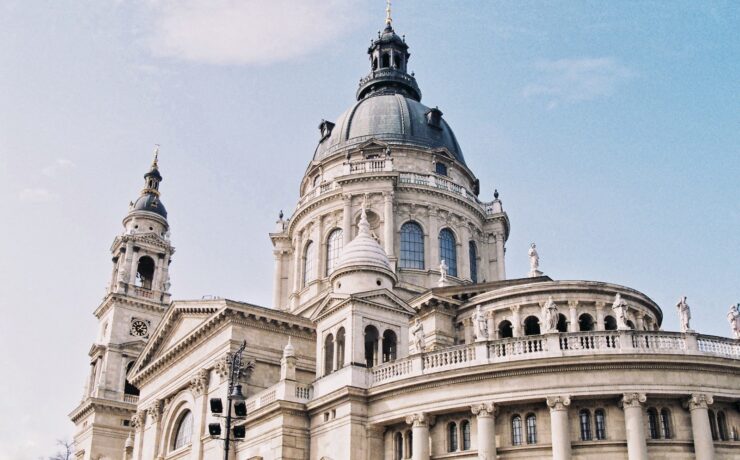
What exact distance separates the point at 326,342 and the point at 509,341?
383 inches

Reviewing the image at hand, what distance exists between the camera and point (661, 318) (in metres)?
42.3

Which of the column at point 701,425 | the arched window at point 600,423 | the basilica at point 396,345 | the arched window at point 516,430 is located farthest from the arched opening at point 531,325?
the column at point 701,425

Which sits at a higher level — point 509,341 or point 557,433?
point 509,341

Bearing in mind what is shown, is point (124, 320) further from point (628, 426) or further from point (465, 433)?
point (628, 426)

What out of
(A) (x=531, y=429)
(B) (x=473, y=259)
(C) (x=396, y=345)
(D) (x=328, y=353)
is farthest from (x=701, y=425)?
(B) (x=473, y=259)

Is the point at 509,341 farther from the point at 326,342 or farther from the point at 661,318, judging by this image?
the point at 661,318

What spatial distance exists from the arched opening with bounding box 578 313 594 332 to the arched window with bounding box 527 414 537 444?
9.36 metres

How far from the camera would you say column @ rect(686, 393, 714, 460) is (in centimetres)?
2853

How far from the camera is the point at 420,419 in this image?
1257 inches

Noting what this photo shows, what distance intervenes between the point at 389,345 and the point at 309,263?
21.8 metres

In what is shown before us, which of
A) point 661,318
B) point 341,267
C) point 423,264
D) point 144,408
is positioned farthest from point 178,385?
point 661,318

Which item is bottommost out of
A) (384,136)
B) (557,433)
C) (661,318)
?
(557,433)

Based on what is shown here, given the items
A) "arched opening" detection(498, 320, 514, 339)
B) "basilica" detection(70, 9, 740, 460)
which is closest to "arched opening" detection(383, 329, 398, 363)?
"basilica" detection(70, 9, 740, 460)

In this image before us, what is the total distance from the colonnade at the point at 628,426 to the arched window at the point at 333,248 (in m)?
26.6
